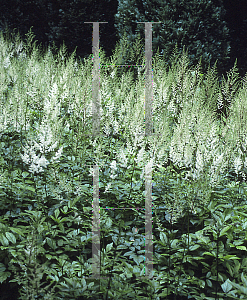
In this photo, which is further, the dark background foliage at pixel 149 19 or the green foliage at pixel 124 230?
the dark background foliage at pixel 149 19

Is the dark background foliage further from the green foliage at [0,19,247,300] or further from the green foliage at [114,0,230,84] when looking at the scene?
the green foliage at [0,19,247,300]

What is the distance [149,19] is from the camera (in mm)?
5445

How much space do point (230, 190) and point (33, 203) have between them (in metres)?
1.78

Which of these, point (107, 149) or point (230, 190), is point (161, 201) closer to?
point (230, 190)

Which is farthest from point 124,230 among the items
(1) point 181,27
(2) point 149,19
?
(2) point 149,19

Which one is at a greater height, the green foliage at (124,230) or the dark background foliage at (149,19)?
the dark background foliage at (149,19)

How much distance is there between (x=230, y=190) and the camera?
2750 mm

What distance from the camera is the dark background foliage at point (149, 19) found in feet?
17.4

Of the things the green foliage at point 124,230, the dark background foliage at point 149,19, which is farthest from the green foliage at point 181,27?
the green foliage at point 124,230

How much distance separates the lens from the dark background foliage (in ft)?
17.4

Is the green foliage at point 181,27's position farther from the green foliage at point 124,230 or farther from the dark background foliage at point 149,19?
the green foliage at point 124,230

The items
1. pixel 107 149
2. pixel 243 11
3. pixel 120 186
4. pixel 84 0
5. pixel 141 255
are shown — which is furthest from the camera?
pixel 243 11

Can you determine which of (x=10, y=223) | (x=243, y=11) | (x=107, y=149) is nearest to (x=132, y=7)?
(x=107, y=149)

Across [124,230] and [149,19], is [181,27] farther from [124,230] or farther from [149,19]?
[124,230]
